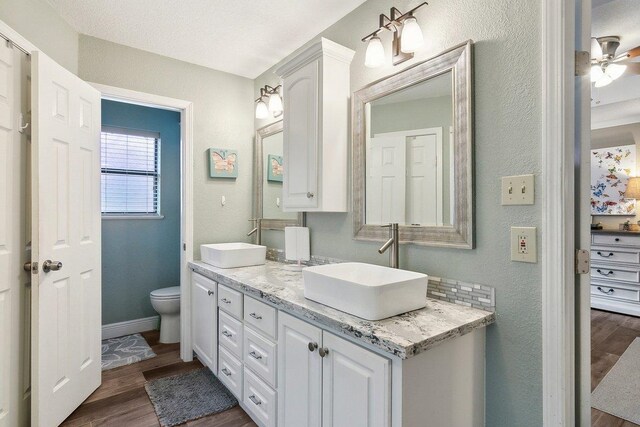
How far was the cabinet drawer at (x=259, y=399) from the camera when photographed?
164 centimetres

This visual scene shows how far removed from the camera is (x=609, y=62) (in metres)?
2.36

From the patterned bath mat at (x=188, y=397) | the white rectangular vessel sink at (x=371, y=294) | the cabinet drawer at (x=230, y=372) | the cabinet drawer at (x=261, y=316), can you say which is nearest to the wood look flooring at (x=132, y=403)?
the patterned bath mat at (x=188, y=397)

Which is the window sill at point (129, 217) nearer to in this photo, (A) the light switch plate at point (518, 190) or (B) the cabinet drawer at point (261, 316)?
(B) the cabinet drawer at point (261, 316)

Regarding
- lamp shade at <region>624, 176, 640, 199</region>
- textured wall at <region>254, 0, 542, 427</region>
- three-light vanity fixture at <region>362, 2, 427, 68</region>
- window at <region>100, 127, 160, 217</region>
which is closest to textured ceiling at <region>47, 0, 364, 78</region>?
three-light vanity fixture at <region>362, 2, 427, 68</region>

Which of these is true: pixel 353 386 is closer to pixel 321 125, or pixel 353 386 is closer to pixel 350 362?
pixel 350 362

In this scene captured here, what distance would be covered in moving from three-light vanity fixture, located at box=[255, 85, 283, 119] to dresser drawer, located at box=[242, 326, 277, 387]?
1.61 metres

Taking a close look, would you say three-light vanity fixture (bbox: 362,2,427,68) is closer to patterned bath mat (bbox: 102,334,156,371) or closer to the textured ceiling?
the textured ceiling

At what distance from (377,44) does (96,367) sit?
2.70 meters

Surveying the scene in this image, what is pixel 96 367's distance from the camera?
2.25 meters

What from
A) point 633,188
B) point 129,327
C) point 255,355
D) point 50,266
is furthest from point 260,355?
point 633,188

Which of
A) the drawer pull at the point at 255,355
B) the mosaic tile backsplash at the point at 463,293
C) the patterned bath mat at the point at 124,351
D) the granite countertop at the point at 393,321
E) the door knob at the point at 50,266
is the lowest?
the patterned bath mat at the point at 124,351

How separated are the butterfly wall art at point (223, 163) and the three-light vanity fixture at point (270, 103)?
0.46 metres

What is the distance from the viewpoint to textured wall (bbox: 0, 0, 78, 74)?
1.69 metres

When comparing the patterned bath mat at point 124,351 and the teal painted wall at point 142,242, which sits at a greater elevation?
the teal painted wall at point 142,242
